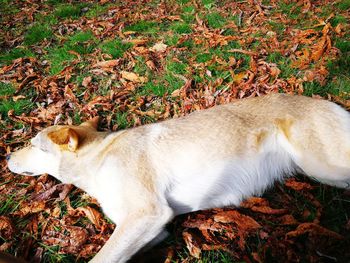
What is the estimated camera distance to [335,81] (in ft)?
17.0

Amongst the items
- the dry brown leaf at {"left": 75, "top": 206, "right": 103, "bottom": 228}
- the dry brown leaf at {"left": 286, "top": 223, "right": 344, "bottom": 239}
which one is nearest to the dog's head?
the dry brown leaf at {"left": 75, "top": 206, "right": 103, "bottom": 228}

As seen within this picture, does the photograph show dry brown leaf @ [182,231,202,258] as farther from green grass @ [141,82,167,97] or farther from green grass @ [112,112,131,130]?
green grass @ [141,82,167,97]

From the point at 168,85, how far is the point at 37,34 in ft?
13.9

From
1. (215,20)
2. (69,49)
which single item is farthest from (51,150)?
(215,20)

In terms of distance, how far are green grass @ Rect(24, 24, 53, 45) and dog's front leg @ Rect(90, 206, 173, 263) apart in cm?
615

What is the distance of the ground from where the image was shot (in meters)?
3.51

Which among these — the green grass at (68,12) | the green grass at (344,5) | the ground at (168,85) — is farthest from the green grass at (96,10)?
the green grass at (344,5)

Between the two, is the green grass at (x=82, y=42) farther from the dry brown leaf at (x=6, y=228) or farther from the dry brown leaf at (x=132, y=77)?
the dry brown leaf at (x=6, y=228)

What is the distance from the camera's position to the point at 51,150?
4090 millimetres

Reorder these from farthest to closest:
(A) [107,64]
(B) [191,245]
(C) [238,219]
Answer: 1. (A) [107,64]
2. (C) [238,219]
3. (B) [191,245]

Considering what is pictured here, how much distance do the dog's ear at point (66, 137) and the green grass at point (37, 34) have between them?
4842mm

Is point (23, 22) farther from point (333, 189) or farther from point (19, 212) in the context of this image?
point (333, 189)

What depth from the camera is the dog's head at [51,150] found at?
12.9 feet

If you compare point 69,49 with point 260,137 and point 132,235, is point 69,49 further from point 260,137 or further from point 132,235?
point 132,235
